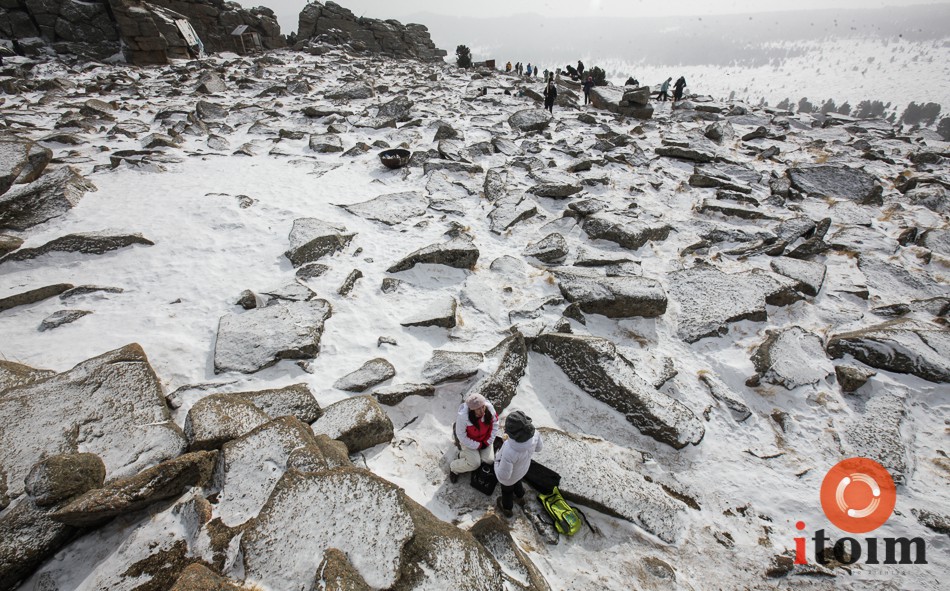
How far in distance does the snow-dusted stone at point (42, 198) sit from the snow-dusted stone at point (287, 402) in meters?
8.10

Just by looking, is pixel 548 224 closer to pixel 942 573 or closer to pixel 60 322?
pixel 942 573

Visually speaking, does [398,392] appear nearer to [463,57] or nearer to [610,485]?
[610,485]

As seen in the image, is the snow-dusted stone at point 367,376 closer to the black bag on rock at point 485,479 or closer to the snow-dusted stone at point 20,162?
the black bag on rock at point 485,479

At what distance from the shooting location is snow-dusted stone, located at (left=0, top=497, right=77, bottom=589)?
3328 millimetres

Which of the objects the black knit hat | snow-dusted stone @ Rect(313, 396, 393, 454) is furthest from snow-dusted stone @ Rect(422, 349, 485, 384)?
the black knit hat

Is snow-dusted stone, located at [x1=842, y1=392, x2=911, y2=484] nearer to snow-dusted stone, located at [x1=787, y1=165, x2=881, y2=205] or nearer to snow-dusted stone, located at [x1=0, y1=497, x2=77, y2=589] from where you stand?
snow-dusted stone, located at [x1=0, y1=497, x2=77, y2=589]

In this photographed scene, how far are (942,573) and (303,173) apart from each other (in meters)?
16.2

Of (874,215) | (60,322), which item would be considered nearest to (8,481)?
(60,322)

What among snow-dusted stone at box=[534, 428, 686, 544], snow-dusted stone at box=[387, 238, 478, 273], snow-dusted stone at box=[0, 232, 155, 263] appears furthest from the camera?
snow-dusted stone at box=[387, 238, 478, 273]

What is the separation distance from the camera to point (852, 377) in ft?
21.8

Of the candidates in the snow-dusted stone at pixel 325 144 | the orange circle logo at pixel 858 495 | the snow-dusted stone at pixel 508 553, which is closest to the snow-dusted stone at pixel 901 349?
the orange circle logo at pixel 858 495

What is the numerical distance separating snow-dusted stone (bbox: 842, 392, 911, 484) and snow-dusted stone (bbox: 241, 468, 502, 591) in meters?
6.18

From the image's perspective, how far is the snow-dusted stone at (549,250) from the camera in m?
9.90

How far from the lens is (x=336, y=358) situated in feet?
22.3
